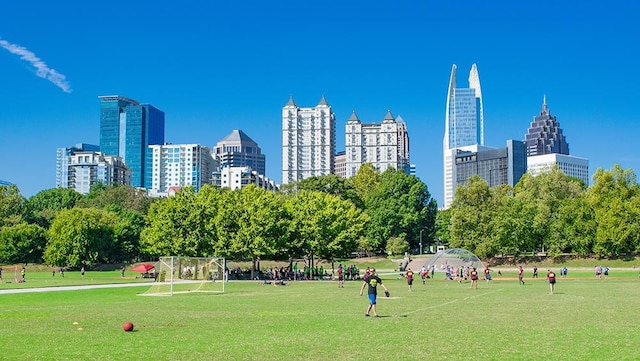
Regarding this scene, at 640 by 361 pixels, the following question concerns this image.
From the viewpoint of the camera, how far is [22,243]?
114125mm

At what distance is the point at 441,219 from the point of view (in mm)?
A: 153875

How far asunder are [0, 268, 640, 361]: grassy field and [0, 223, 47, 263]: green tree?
83870 mm

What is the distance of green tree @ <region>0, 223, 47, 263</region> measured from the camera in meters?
113

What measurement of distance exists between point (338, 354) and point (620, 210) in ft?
309

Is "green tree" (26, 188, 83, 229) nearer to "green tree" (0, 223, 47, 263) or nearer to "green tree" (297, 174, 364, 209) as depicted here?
"green tree" (0, 223, 47, 263)

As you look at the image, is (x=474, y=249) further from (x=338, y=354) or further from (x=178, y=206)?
(x=338, y=354)

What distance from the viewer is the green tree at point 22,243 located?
113 meters

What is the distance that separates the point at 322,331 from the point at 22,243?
103m

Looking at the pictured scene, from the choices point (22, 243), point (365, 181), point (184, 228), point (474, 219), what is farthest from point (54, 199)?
point (474, 219)

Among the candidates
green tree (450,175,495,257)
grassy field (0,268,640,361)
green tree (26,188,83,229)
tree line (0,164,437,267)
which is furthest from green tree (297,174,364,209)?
grassy field (0,268,640,361)

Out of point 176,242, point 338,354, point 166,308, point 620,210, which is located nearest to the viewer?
point 338,354

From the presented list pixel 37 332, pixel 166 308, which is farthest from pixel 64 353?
pixel 166 308

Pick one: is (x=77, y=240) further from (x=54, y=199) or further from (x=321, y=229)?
(x=54, y=199)

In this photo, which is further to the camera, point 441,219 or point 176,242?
point 441,219
